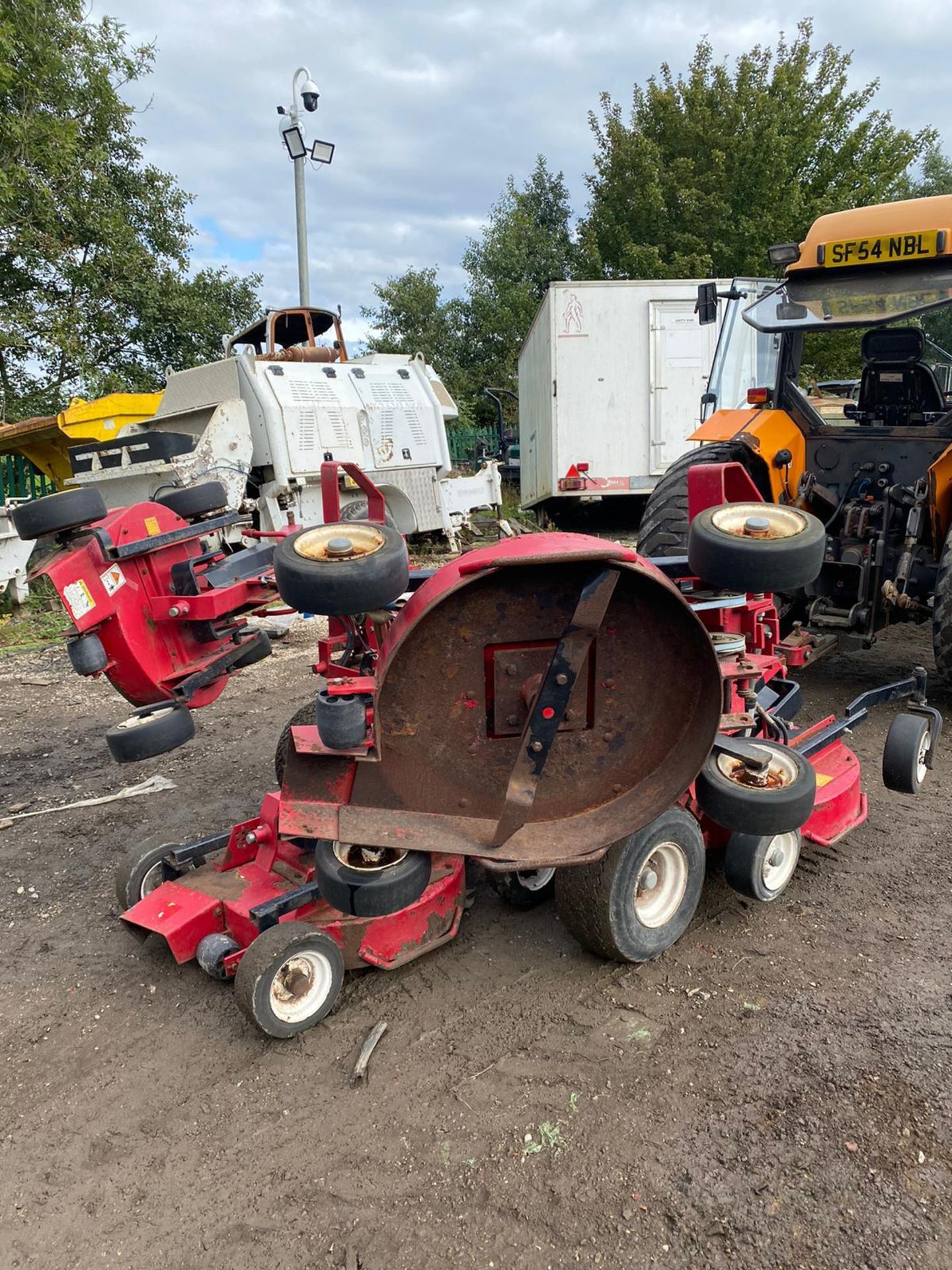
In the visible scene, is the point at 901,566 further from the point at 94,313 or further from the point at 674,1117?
the point at 94,313

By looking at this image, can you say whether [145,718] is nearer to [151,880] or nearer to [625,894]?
[151,880]

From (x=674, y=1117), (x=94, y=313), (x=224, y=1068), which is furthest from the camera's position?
(x=94, y=313)

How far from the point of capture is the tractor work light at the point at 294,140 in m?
10.3

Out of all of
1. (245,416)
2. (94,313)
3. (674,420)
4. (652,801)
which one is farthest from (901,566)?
(94,313)

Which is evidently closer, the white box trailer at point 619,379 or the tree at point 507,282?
the white box trailer at point 619,379

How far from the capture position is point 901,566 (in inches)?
183

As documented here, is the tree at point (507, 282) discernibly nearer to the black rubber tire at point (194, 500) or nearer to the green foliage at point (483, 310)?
the green foliage at point (483, 310)

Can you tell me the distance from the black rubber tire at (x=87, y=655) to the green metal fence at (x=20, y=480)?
7.31m

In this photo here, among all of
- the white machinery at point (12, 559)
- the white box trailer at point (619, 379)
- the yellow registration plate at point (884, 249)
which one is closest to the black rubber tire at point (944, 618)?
the yellow registration plate at point (884, 249)

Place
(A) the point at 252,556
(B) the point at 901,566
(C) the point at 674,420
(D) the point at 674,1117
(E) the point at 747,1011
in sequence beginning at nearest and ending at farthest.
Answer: (D) the point at 674,1117
(E) the point at 747,1011
(A) the point at 252,556
(B) the point at 901,566
(C) the point at 674,420

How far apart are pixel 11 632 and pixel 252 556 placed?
18.2 feet

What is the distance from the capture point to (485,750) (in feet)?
7.70

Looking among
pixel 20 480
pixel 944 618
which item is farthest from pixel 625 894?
pixel 20 480

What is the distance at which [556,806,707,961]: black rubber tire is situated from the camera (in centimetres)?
249
